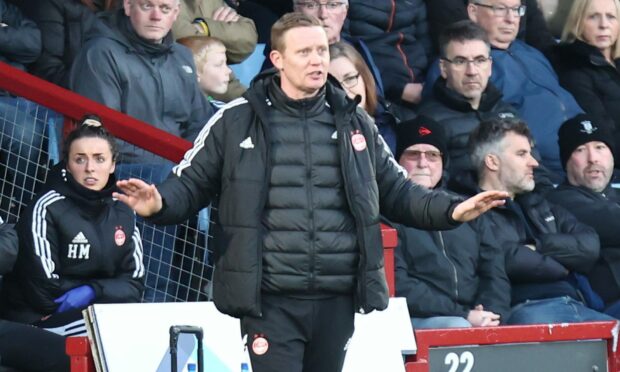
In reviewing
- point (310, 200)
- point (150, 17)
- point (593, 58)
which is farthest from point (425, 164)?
point (310, 200)

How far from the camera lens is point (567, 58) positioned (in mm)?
11977

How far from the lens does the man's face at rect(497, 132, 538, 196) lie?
9.90 metres

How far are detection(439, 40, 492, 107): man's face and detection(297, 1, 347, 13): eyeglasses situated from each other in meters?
0.78

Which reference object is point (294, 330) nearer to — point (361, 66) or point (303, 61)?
point (303, 61)

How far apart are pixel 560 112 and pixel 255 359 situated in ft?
18.1

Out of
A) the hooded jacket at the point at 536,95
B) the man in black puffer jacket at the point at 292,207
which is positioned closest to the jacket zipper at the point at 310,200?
the man in black puffer jacket at the point at 292,207

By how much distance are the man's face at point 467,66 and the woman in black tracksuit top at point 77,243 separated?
3.15 metres

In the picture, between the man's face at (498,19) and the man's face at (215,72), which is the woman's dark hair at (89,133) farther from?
the man's face at (498,19)

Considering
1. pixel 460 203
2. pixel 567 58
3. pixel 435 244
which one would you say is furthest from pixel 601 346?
pixel 567 58

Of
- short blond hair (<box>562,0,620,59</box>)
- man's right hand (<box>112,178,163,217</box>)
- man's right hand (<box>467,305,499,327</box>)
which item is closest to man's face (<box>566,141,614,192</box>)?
short blond hair (<box>562,0,620,59</box>)

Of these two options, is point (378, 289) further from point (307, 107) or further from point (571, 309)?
point (571, 309)

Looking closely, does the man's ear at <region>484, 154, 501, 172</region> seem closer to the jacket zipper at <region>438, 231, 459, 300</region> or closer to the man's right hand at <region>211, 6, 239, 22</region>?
the jacket zipper at <region>438, 231, 459, 300</region>

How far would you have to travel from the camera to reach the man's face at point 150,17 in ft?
31.1

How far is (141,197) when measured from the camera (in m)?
6.12
